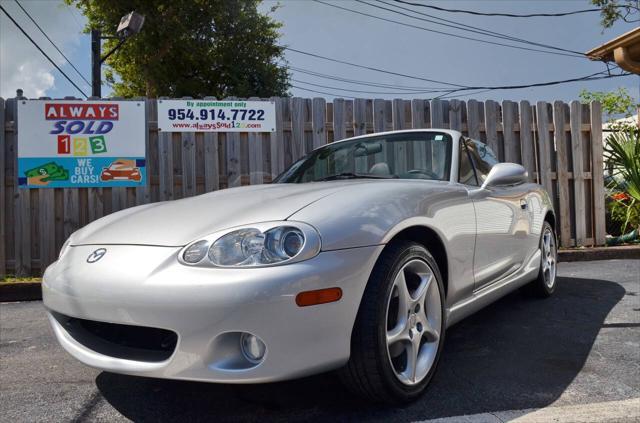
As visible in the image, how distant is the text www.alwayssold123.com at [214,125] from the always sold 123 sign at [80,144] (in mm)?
410

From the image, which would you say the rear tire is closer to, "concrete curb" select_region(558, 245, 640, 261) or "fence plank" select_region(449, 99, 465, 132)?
"concrete curb" select_region(558, 245, 640, 261)

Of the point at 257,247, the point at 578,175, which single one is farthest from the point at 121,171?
the point at 578,175

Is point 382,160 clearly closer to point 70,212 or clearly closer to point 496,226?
point 496,226

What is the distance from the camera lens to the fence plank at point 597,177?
6688 mm

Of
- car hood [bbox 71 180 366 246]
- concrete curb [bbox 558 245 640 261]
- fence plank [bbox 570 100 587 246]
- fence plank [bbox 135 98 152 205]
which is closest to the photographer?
car hood [bbox 71 180 366 246]

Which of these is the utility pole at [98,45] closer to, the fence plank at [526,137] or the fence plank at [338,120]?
the fence plank at [338,120]

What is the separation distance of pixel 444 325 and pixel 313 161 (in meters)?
1.59

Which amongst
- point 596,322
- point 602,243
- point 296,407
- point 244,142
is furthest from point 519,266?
point 602,243

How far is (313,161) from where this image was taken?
3518 mm

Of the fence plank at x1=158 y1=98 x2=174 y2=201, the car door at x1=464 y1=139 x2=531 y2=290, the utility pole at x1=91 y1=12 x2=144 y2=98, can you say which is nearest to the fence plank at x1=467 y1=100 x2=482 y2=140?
the car door at x1=464 y1=139 x2=531 y2=290

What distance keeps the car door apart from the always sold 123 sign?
383 centimetres

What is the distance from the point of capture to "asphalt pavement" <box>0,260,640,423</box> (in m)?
2.04

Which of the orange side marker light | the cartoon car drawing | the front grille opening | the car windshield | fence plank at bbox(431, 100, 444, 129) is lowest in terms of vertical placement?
the front grille opening

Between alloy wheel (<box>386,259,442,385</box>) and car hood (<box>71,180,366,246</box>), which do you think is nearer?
car hood (<box>71,180,366,246</box>)
